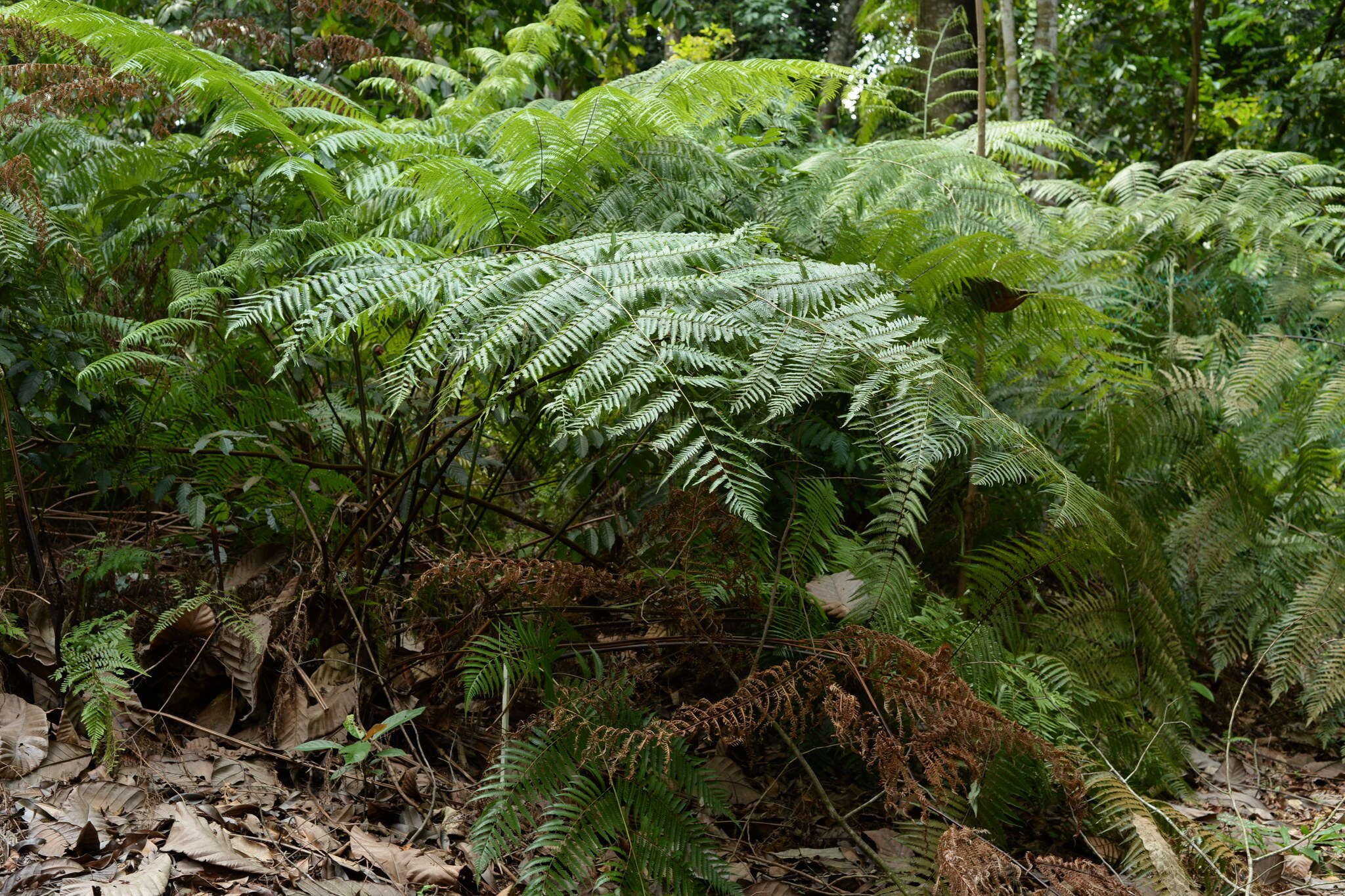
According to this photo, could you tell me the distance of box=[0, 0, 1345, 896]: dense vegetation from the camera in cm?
150

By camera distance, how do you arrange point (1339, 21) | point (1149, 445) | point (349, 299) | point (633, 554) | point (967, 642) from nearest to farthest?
point (349, 299)
point (967, 642)
point (633, 554)
point (1149, 445)
point (1339, 21)

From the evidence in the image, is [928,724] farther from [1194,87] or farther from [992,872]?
[1194,87]

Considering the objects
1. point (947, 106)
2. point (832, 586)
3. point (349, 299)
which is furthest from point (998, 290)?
point (947, 106)

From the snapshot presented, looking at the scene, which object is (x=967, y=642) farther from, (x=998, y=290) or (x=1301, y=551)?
(x=1301, y=551)

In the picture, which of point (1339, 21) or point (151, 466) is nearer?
point (151, 466)

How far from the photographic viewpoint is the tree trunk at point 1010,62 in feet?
15.3

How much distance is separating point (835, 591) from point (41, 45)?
1.94 m

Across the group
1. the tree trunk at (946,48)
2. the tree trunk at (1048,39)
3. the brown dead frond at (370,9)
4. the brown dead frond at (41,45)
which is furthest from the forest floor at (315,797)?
the tree trunk at (1048,39)

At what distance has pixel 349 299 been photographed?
5.05 feet

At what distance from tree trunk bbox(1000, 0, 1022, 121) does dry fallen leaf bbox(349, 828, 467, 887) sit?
4.10 meters

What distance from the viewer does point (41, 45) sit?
2033 millimetres

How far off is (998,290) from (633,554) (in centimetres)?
93

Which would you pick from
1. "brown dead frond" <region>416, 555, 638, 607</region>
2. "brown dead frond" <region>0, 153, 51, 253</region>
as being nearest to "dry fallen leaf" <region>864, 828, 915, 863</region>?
"brown dead frond" <region>416, 555, 638, 607</region>

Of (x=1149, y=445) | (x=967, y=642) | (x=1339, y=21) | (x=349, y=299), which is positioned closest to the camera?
(x=349, y=299)
